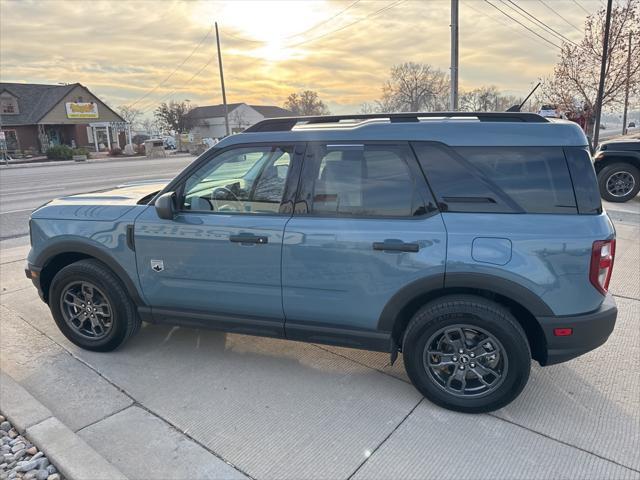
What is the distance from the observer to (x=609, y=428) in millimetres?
2670

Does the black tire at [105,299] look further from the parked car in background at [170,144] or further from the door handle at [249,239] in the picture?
the parked car in background at [170,144]

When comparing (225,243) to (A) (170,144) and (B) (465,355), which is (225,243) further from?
(A) (170,144)

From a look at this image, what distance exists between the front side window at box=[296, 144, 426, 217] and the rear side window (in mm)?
142

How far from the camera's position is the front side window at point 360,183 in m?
2.80

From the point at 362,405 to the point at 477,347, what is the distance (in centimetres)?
82

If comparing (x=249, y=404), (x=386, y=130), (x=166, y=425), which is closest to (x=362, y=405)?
(x=249, y=404)

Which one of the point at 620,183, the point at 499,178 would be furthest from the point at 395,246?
the point at 620,183

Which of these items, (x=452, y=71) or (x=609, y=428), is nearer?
(x=609, y=428)

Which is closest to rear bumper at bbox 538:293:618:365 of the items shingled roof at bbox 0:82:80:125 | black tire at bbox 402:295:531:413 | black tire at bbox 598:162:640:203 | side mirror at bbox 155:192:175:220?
black tire at bbox 402:295:531:413

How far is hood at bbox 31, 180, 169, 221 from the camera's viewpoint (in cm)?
344

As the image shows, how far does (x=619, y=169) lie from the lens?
9.39 meters

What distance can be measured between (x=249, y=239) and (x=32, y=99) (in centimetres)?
5186

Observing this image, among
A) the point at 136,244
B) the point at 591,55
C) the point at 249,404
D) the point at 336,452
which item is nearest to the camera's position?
the point at 336,452

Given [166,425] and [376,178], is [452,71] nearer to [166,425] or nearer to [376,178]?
[376,178]
